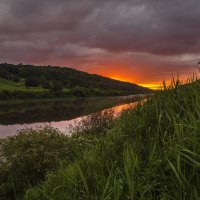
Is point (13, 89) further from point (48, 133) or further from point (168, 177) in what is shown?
point (168, 177)

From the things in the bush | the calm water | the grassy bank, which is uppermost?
the bush

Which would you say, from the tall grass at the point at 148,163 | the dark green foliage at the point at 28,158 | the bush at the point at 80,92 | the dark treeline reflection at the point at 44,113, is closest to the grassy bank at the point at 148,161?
the tall grass at the point at 148,163

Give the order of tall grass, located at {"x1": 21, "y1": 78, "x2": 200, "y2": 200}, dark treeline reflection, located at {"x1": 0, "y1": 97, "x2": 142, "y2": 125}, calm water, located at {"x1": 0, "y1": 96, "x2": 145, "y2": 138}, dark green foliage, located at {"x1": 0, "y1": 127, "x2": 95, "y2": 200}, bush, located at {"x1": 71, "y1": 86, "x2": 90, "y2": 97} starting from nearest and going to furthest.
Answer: tall grass, located at {"x1": 21, "y1": 78, "x2": 200, "y2": 200} → dark green foliage, located at {"x1": 0, "y1": 127, "x2": 95, "y2": 200} → calm water, located at {"x1": 0, "y1": 96, "x2": 145, "y2": 138} → dark treeline reflection, located at {"x1": 0, "y1": 97, "x2": 142, "y2": 125} → bush, located at {"x1": 71, "y1": 86, "x2": 90, "y2": 97}

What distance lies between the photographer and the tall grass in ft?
15.1

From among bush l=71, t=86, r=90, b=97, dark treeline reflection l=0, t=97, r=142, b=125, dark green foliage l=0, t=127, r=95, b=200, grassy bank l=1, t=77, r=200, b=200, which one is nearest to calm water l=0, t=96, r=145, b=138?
dark treeline reflection l=0, t=97, r=142, b=125

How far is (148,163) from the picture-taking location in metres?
5.15

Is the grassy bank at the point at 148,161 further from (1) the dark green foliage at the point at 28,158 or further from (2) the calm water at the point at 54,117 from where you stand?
(2) the calm water at the point at 54,117

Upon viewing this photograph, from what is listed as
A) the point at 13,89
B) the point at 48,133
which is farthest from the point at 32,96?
the point at 48,133

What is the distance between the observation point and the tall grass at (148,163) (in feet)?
15.1

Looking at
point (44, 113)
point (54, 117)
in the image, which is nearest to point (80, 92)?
point (44, 113)

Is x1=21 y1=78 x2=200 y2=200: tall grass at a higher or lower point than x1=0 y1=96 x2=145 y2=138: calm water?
higher

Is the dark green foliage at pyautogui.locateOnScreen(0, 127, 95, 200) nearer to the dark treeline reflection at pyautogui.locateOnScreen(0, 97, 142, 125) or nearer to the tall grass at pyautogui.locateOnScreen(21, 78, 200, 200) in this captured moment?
the tall grass at pyautogui.locateOnScreen(21, 78, 200, 200)

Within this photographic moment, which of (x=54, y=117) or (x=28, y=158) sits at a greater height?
(x=28, y=158)

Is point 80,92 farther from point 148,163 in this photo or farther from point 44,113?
point 148,163
